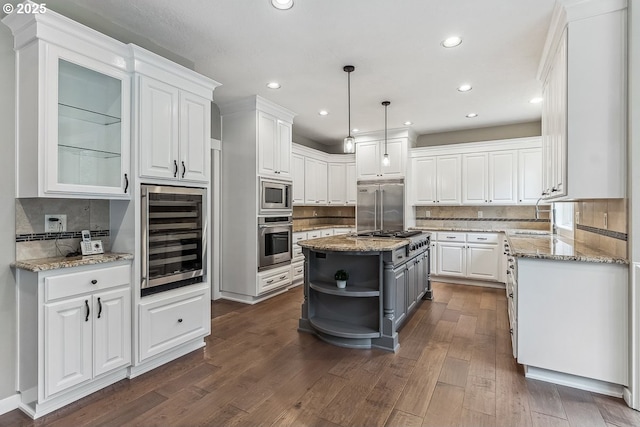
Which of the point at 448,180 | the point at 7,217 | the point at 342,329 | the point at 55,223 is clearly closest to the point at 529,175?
the point at 448,180

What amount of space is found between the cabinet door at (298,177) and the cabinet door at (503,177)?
330cm

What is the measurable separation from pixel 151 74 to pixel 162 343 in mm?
2188

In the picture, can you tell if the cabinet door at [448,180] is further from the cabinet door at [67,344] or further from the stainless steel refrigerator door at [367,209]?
the cabinet door at [67,344]

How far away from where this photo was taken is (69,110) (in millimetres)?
2316

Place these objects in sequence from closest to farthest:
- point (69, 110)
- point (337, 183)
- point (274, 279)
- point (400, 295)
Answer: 1. point (69, 110)
2. point (400, 295)
3. point (274, 279)
4. point (337, 183)

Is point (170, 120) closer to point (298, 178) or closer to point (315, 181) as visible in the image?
point (298, 178)

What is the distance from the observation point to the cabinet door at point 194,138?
2.84 metres

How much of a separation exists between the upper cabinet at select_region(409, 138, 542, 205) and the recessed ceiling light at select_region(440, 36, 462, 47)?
10.0 ft

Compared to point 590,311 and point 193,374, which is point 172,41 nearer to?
point 193,374

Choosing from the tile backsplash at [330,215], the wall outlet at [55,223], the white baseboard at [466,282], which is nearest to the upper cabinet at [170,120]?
the wall outlet at [55,223]

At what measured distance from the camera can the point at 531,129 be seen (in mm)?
5605

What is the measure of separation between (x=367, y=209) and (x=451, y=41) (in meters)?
3.62

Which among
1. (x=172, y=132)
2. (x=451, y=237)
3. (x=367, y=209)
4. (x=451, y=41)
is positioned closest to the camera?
(x=172, y=132)

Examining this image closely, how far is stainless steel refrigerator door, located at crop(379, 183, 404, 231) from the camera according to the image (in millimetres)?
5922
